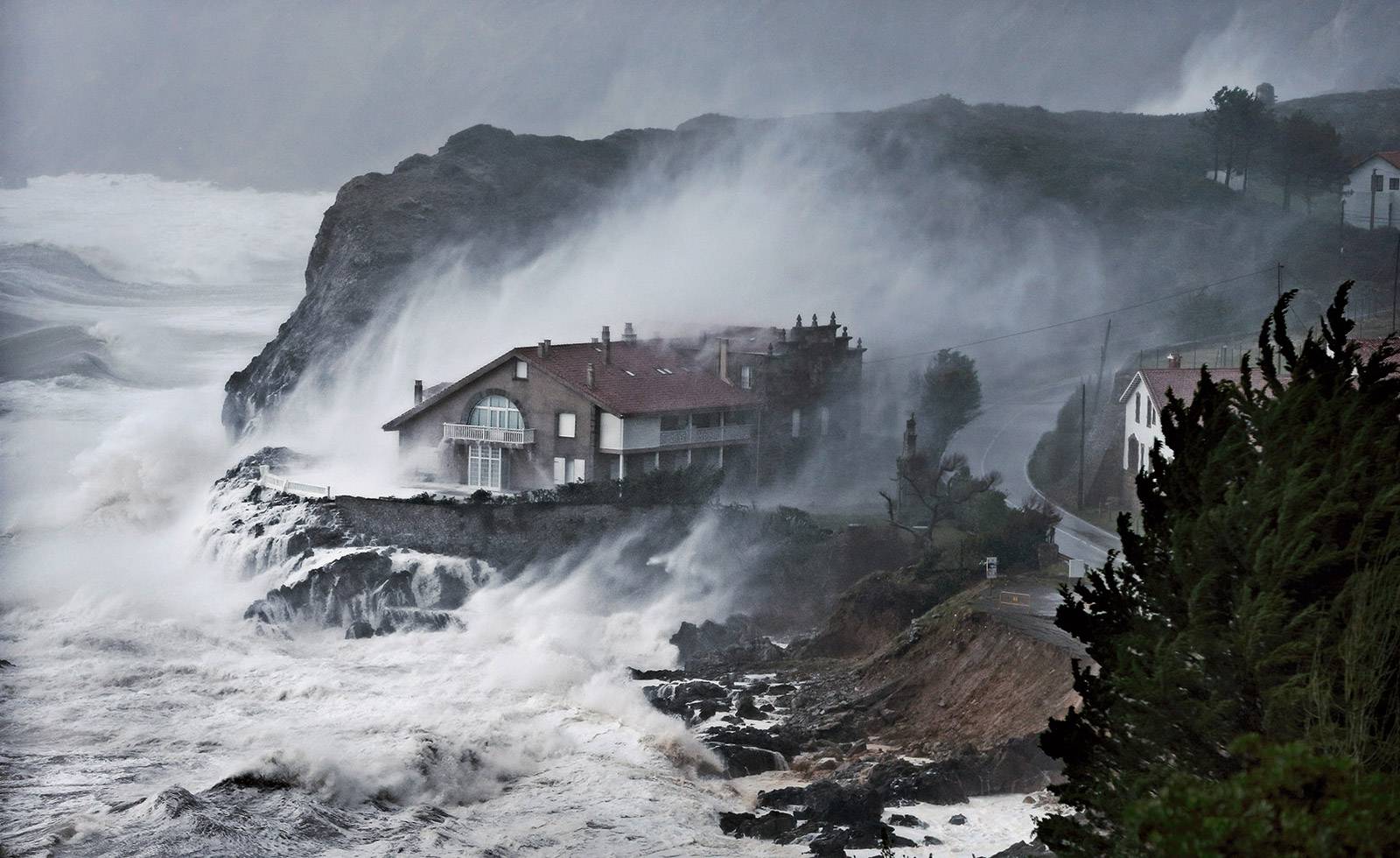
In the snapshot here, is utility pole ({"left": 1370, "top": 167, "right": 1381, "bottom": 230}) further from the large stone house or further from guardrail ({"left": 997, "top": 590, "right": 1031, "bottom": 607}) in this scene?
guardrail ({"left": 997, "top": 590, "right": 1031, "bottom": 607})

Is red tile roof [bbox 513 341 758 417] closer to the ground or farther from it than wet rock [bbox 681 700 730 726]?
farther from it

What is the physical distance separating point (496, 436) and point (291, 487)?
5950 mm

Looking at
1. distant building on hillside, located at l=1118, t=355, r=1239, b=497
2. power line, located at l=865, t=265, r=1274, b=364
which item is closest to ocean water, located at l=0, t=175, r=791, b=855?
distant building on hillside, located at l=1118, t=355, r=1239, b=497

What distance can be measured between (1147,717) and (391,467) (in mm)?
30800

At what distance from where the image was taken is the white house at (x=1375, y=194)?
155 feet

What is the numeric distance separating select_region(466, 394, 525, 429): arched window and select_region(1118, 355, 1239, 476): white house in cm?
1642

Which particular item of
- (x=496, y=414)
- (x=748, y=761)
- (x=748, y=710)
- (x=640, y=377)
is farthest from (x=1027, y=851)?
(x=496, y=414)

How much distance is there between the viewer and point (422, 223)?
52.9m

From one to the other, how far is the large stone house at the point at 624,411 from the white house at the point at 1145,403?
32.7ft

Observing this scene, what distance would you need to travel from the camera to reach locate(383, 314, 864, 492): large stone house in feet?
116

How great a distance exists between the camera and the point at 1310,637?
10406 millimetres

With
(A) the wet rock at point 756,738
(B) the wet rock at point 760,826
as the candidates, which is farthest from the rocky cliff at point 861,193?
(B) the wet rock at point 760,826

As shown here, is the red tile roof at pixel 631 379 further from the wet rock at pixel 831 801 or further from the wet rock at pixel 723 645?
the wet rock at pixel 831 801

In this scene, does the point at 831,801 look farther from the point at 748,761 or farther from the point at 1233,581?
the point at 1233,581
